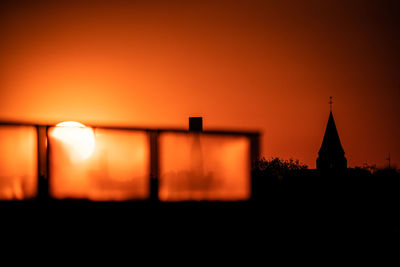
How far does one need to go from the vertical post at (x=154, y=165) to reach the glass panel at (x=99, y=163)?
0.06 meters

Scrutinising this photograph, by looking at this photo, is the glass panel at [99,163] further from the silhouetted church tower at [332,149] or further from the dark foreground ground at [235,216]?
the silhouetted church tower at [332,149]

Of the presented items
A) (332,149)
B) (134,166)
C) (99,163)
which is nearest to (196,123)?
(134,166)

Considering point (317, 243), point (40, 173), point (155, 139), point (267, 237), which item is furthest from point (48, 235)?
point (317, 243)

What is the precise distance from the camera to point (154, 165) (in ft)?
23.8

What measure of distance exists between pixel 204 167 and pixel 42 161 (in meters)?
2.43

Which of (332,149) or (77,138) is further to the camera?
(332,149)

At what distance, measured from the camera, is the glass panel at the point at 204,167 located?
7.33 metres

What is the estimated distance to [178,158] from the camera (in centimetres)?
739

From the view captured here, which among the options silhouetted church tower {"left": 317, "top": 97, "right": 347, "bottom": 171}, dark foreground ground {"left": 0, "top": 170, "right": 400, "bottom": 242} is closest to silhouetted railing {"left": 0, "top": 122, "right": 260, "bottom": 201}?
dark foreground ground {"left": 0, "top": 170, "right": 400, "bottom": 242}

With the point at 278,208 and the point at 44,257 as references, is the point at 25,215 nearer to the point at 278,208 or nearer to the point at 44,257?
the point at 44,257

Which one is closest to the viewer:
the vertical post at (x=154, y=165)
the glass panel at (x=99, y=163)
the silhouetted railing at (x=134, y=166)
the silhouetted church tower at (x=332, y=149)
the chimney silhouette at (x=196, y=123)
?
the silhouetted railing at (x=134, y=166)

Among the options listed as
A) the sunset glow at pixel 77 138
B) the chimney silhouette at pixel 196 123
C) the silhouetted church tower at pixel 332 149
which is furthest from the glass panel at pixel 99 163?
the silhouetted church tower at pixel 332 149

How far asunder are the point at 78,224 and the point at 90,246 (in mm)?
365

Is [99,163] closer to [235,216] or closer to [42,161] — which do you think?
[42,161]
